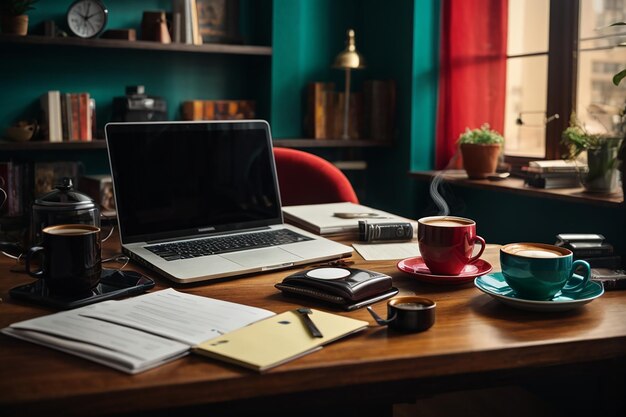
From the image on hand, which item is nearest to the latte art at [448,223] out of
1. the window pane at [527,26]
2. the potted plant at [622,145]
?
the potted plant at [622,145]

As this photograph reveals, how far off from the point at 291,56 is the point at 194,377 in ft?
9.79

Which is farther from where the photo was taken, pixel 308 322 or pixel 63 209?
pixel 63 209

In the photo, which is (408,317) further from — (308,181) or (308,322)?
(308,181)

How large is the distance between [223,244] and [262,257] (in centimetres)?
13

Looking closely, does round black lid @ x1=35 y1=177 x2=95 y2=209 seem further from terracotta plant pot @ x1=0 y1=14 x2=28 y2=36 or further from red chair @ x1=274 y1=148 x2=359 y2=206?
terracotta plant pot @ x1=0 y1=14 x2=28 y2=36

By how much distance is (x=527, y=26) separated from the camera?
129 inches

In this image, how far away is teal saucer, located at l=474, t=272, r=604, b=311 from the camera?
3.49ft

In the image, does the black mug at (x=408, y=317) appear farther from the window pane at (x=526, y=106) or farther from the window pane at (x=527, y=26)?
the window pane at (x=527, y=26)

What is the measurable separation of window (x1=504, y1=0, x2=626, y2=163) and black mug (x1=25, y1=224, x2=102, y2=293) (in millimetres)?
2137

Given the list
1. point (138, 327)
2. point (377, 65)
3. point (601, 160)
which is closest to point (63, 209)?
point (138, 327)

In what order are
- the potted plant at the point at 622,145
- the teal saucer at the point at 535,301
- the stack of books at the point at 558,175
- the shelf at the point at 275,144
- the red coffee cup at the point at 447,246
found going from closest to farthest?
the teal saucer at the point at 535,301, the red coffee cup at the point at 447,246, the potted plant at the point at 622,145, the stack of books at the point at 558,175, the shelf at the point at 275,144

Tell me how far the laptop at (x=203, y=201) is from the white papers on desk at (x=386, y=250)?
51 mm

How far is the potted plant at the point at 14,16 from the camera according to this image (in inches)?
119

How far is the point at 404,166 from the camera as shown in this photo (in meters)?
3.65
